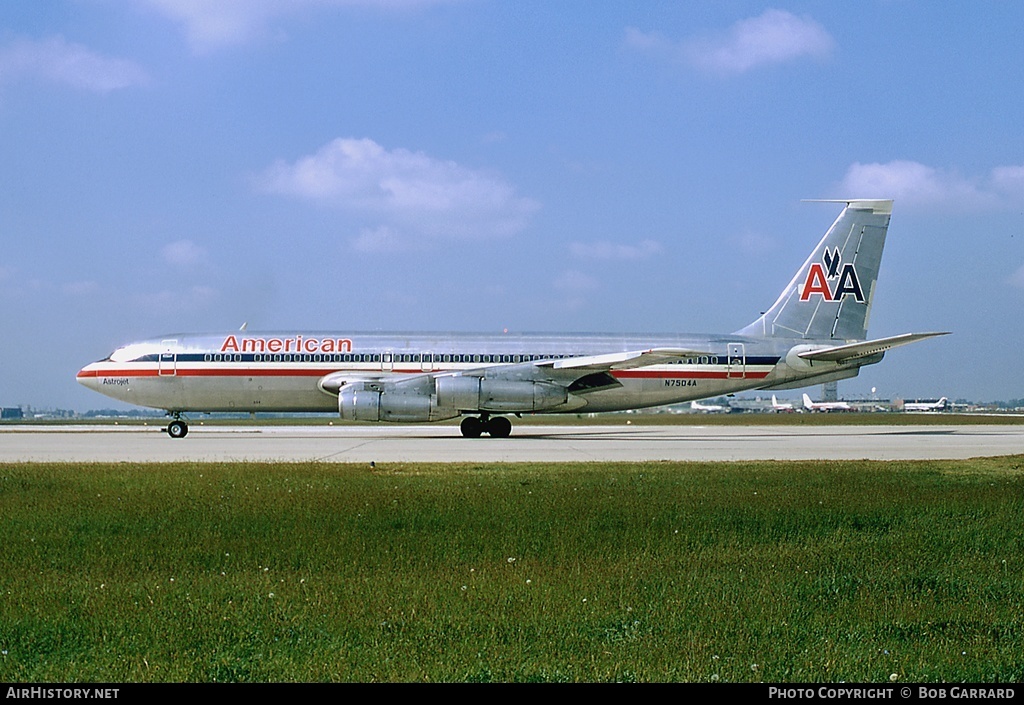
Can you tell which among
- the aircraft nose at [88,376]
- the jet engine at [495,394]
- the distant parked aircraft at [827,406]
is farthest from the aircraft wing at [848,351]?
the distant parked aircraft at [827,406]

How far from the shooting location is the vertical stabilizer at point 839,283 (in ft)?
126

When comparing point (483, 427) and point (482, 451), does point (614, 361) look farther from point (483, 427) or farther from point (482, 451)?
point (482, 451)

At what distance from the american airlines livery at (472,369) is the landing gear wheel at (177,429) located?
9 cm

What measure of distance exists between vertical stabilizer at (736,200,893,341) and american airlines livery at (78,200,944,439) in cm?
9

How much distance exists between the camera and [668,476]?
16.5 m

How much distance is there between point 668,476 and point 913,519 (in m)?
5.18

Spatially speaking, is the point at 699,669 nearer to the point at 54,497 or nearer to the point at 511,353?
the point at 54,497

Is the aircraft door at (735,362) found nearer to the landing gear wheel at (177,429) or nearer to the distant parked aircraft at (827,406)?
the landing gear wheel at (177,429)

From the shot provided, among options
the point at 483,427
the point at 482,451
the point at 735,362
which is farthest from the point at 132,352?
the point at 735,362

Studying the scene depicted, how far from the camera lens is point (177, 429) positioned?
115 feet

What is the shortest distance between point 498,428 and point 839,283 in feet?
48.8

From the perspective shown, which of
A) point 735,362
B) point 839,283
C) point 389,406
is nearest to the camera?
point 389,406

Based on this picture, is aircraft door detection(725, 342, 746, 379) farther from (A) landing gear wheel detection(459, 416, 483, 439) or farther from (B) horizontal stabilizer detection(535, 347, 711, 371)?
(A) landing gear wheel detection(459, 416, 483, 439)

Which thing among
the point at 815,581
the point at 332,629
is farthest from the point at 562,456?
the point at 332,629
